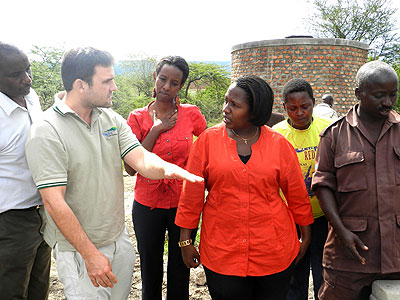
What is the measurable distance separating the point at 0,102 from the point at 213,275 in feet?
5.41

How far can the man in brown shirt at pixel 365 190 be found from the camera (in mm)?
1896

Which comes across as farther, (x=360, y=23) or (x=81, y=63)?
(x=360, y=23)

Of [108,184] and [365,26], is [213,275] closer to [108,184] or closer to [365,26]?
[108,184]

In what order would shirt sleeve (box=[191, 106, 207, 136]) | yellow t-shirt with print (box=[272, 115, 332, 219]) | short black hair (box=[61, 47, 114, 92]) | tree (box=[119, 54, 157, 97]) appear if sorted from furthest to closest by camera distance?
tree (box=[119, 54, 157, 97]) → shirt sleeve (box=[191, 106, 207, 136]) → yellow t-shirt with print (box=[272, 115, 332, 219]) → short black hair (box=[61, 47, 114, 92])

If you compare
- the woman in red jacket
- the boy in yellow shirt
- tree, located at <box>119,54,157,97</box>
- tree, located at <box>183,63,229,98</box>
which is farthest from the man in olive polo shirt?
tree, located at <box>119,54,157,97</box>

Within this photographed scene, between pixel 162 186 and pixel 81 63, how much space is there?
1.09 meters

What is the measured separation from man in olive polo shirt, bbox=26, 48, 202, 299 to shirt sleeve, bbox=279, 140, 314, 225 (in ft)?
1.97

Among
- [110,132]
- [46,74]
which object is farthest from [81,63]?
[46,74]

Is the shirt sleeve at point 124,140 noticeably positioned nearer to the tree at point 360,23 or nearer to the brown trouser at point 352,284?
the brown trouser at point 352,284

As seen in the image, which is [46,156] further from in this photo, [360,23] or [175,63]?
[360,23]

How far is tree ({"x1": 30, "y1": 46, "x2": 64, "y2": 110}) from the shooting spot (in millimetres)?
20344

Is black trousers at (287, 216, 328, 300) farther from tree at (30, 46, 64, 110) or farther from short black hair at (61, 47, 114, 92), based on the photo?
tree at (30, 46, 64, 110)

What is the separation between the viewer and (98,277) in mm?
1725

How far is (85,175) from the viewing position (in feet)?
6.17
